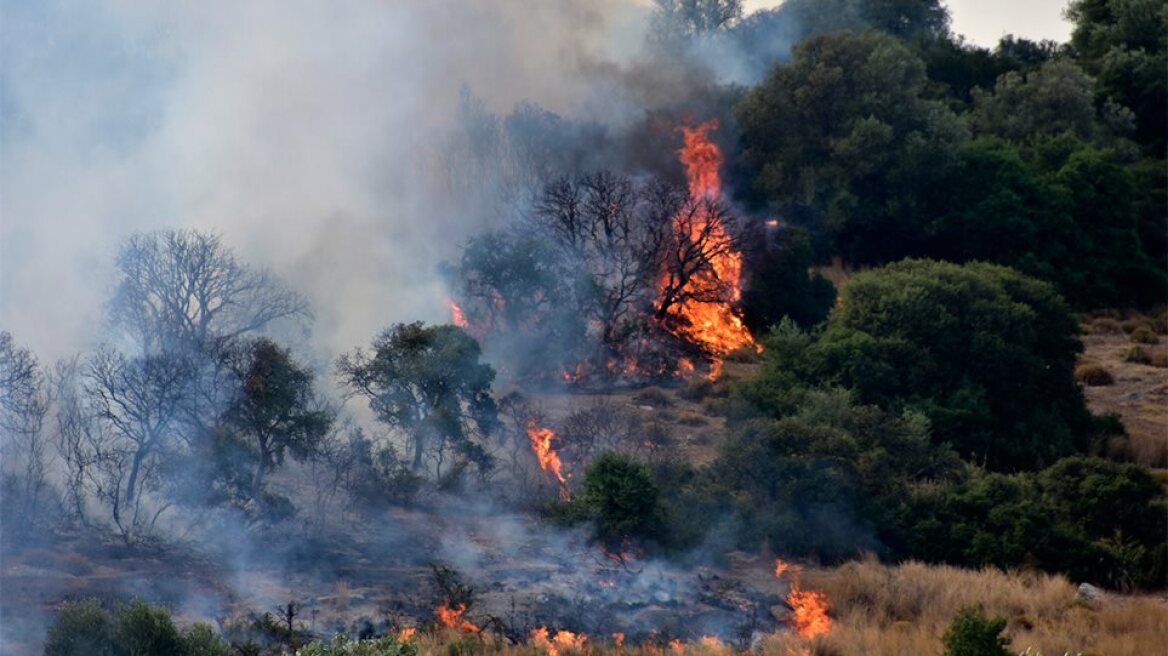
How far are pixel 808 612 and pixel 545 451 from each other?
5.69 metres

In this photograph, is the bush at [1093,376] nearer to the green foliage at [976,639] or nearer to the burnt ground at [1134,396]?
the burnt ground at [1134,396]

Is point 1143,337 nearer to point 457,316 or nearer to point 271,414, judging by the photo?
point 457,316

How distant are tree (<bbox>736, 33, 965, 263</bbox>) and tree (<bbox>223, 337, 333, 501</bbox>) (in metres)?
18.8

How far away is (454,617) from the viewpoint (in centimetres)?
1917

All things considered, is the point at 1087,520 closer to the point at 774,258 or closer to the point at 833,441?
the point at 833,441

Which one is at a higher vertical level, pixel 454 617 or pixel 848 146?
pixel 848 146

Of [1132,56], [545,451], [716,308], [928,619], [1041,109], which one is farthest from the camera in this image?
[1132,56]

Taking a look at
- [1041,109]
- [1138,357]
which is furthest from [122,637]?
[1041,109]

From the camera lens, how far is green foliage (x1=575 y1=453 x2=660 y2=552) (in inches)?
835

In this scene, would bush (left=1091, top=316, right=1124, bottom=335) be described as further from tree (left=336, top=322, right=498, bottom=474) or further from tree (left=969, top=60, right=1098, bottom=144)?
tree (left=336, top=322, right=498, bottom=474)

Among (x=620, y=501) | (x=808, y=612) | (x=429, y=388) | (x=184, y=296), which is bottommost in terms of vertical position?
(x=808, y=612)

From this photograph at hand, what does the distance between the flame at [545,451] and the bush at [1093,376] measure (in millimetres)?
13142

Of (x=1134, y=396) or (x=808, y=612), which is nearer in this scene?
(x=808, y=612)

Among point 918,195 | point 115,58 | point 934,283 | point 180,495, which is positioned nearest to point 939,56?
point 918,195
